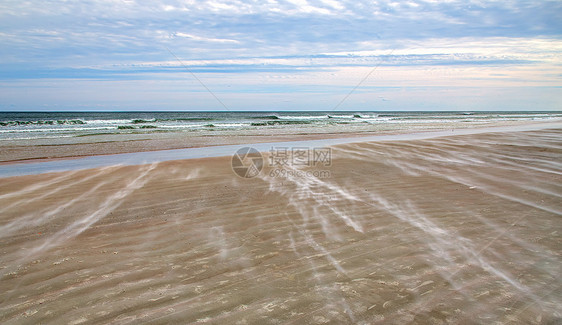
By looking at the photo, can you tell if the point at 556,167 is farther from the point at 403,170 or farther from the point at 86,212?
the point at 86,212

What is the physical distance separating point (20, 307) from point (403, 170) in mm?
8701

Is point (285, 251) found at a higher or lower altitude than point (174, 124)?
lower

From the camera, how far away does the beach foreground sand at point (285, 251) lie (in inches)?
126

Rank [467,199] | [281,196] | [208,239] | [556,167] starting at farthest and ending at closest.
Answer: [556,167] < [281,196] < [467,199] < [208,239]

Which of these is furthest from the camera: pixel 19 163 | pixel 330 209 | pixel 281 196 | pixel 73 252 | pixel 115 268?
pixel 19 163

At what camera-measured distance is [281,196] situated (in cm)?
720

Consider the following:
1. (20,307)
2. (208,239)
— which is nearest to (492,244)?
(208,239)

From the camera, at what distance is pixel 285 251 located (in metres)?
4.45

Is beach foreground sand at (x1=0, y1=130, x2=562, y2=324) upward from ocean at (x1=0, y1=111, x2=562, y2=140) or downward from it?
downward

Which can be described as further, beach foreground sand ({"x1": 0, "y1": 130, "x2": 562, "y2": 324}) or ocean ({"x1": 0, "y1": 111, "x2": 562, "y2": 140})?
ocean ({"x1": 0, "y1": 111, "x2": 562, "y2": 140})

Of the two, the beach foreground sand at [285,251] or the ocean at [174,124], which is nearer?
the beach foreground sand at [285,251]

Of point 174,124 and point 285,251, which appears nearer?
point 285,251

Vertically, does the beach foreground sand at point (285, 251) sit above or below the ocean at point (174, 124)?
below

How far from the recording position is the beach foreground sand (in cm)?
319
